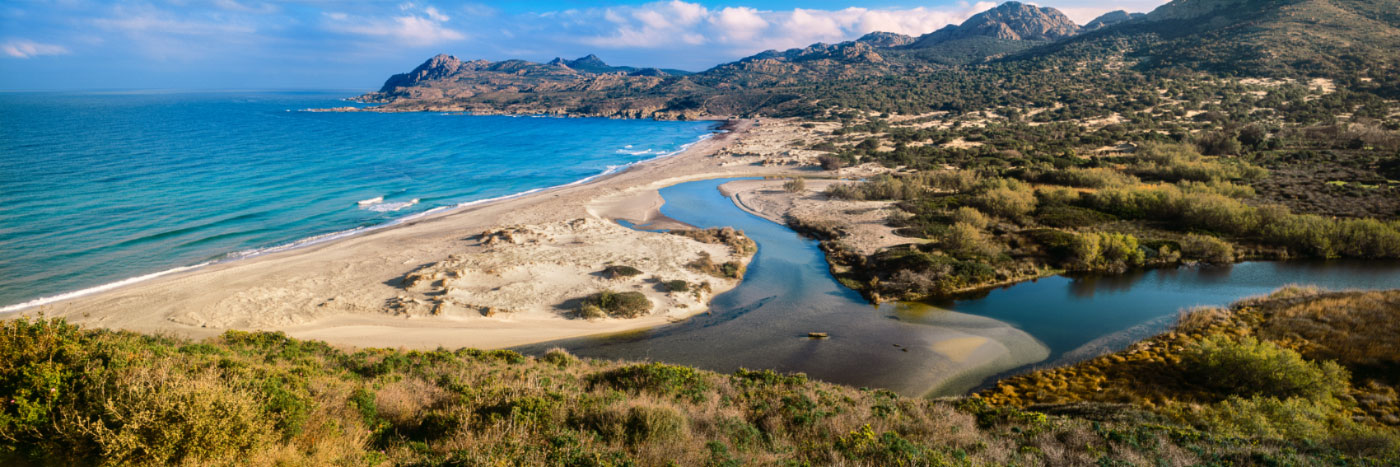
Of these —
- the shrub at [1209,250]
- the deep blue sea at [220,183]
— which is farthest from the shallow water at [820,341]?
the deep blue sea at [220,183]

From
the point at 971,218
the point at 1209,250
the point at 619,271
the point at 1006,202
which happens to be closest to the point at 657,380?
the point at 619,271

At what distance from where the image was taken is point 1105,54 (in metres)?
110

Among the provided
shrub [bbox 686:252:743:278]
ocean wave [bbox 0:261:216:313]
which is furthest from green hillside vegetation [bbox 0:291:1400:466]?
ocean wave [bbox 0:261:216:313]

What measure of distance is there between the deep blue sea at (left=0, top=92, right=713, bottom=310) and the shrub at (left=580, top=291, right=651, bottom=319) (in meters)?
19.6

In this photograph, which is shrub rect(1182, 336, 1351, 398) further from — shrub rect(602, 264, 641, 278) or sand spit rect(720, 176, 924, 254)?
shrub rect(602, 264, 641, 278)

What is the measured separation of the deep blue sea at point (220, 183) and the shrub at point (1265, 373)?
3841 cm

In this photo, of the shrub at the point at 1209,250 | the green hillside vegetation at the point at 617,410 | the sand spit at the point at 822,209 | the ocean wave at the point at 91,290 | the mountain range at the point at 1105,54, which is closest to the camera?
the green hillside vegetation at the point at 617,410

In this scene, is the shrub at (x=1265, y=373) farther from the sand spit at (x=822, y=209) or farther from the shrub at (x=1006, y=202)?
the shrub at (x=1006, y=202)

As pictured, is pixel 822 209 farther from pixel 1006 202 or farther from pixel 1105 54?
pixel 1105 54

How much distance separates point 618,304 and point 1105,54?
5133 inches

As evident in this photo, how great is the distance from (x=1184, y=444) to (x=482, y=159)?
66204 mm

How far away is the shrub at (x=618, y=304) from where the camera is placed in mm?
20500

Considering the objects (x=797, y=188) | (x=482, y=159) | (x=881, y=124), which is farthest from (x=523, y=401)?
(x=881, y=124)

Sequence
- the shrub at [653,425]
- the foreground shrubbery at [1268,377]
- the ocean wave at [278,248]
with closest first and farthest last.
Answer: the shrub at [653,425] < the foreground shrubbery at [1268,377] < the ocean wave at [278,248]
